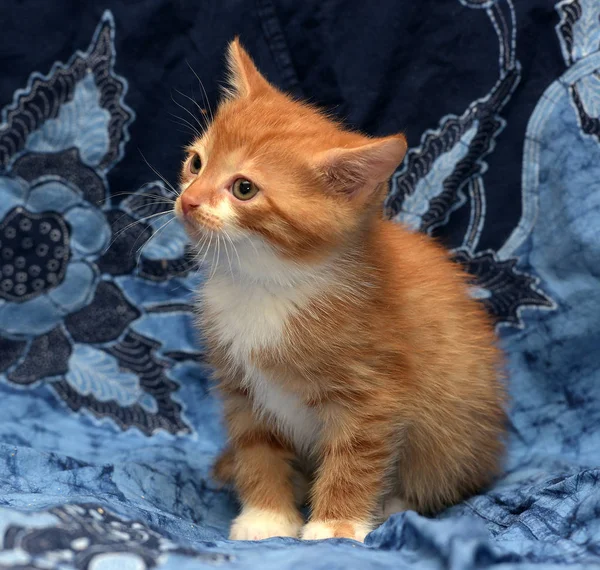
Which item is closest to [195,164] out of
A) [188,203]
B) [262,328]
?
[188,203]

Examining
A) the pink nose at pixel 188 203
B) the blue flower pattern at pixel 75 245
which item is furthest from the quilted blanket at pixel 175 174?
the pink nose at pixel 188 203

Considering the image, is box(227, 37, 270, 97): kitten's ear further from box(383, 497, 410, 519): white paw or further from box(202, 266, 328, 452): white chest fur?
box(383, 497, 410, 519): white paw

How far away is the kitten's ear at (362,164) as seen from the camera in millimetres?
1002

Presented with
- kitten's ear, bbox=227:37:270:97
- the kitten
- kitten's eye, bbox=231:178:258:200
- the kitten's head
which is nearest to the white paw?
the kitten

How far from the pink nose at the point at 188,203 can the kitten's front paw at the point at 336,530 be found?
0.48 meters

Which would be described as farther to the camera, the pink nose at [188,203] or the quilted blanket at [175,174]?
the quilted blanket at [175,174]

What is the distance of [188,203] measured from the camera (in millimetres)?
1071

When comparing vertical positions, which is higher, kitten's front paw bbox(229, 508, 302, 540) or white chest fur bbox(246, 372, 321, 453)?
white chest fur bbox(246, 372, 321, 453)

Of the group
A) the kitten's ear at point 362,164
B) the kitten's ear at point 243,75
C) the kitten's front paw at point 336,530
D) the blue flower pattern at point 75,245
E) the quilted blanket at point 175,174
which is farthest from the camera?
the blue flower pattern at point 75,245

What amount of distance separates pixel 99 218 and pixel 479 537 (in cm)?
106

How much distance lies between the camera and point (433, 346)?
121 centimetres

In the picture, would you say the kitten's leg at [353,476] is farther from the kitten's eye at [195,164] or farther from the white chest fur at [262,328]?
the kitten's eye at [195,164]

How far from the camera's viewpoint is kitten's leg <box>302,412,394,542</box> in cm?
113

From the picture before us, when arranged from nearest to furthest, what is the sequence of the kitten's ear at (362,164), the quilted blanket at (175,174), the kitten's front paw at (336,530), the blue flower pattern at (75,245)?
the kitten's ear at (362,164) → the kitten's front paw at (336,530) → the quilted blanket at (175,174) → the blue flower pattern at (75,245)
